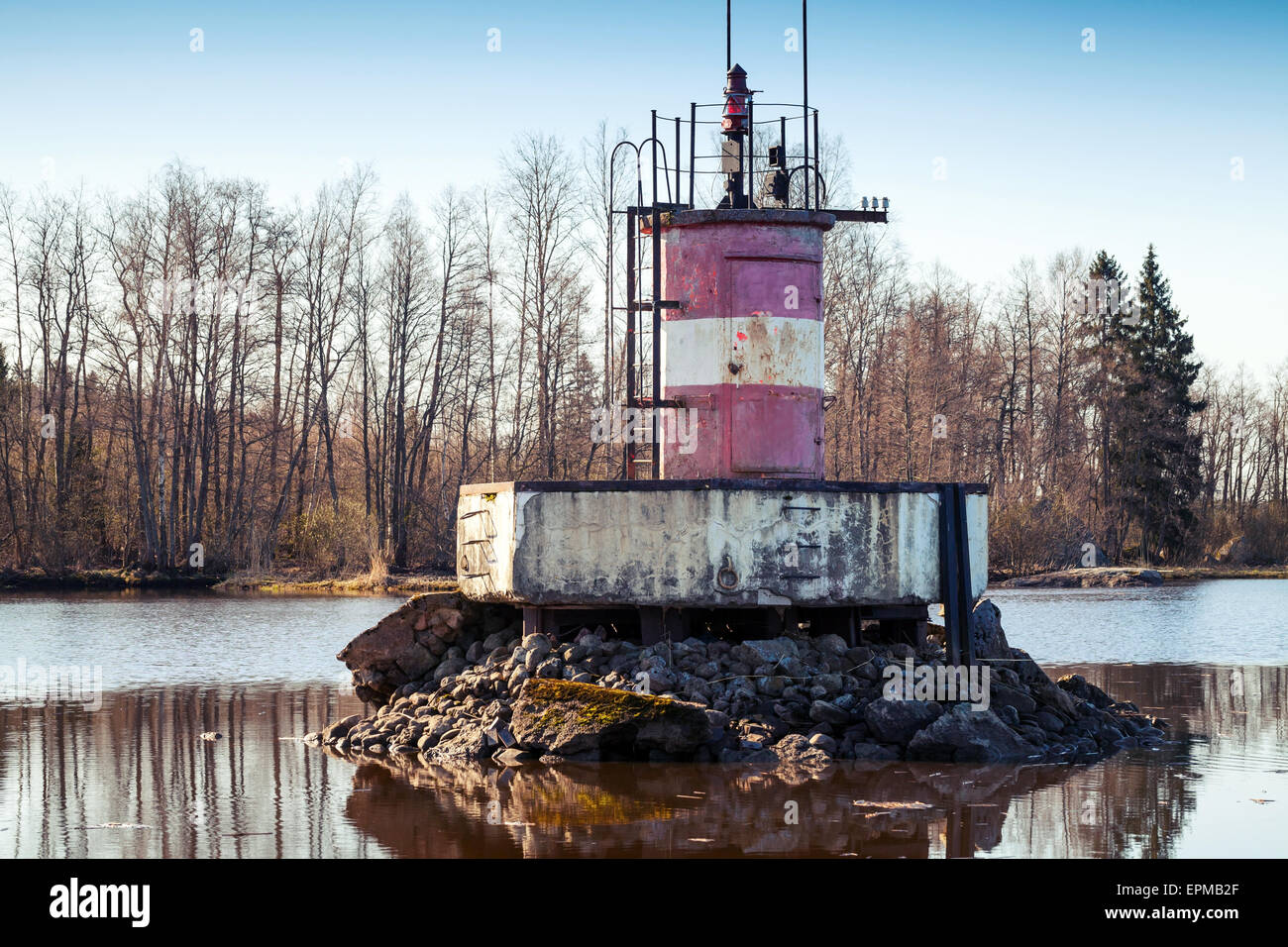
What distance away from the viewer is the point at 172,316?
47.2m

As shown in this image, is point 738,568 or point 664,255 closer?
point 738,568

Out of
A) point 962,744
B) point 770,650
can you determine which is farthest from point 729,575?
point 962,744

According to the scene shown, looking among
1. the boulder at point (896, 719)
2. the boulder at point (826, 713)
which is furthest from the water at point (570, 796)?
the boulder at point (826, 713)

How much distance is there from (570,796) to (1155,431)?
48451 millimetres

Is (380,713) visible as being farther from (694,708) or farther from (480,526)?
(694,708)

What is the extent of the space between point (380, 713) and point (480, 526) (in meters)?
2.48

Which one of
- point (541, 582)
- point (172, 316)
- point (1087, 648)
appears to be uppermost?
point (172, 316)

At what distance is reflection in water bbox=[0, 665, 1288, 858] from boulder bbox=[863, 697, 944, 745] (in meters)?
0.44

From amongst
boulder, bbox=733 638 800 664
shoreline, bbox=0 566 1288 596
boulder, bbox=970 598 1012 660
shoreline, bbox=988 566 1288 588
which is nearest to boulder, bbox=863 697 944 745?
boulder, bbox=733 638 800 664

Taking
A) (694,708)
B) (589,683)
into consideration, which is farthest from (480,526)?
(694,708)

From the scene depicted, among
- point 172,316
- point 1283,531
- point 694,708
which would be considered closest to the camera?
point 694,708

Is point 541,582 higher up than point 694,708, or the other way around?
point 541,582

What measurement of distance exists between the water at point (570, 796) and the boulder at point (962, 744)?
26 centimetres
